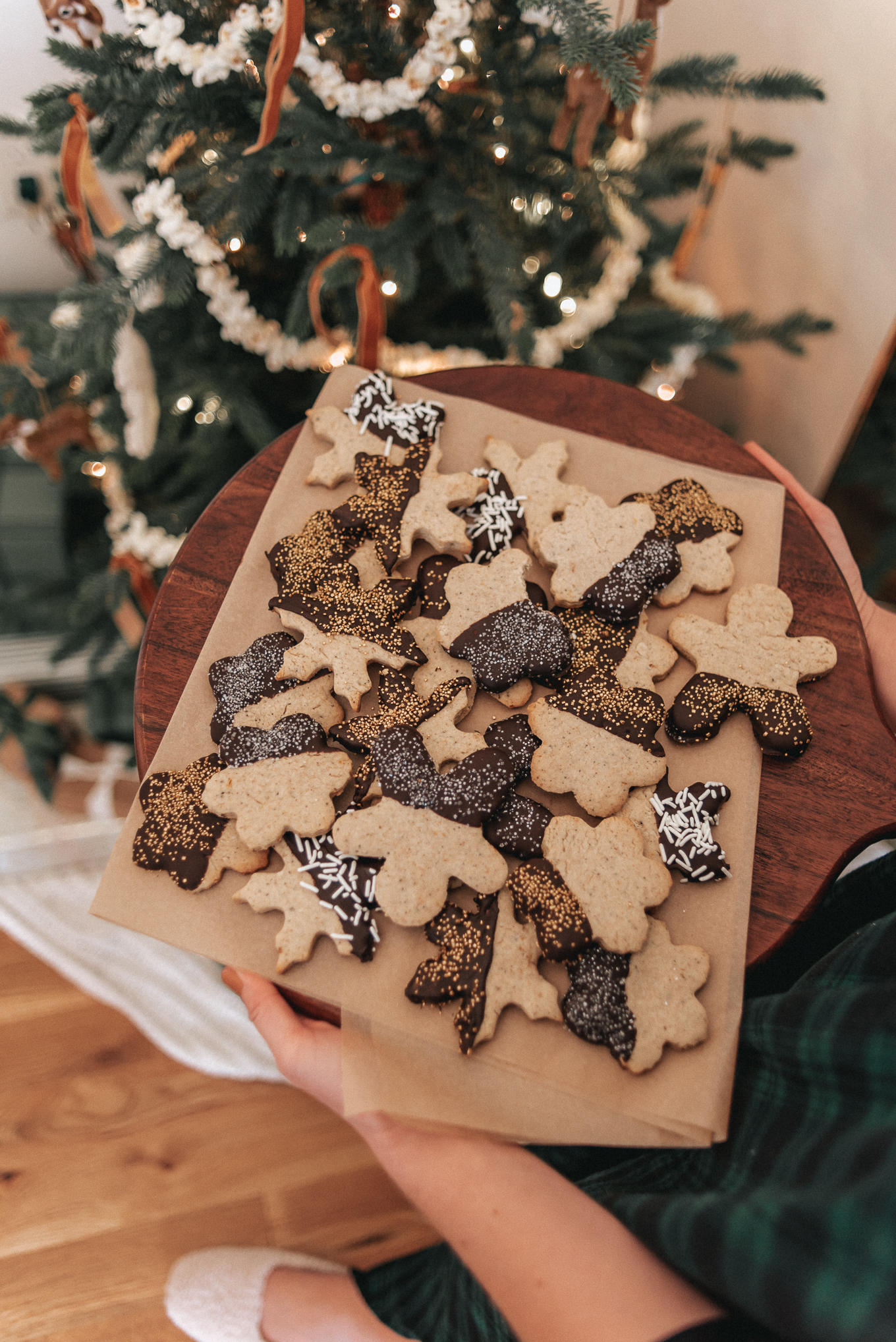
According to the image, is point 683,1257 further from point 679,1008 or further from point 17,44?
point 17,44

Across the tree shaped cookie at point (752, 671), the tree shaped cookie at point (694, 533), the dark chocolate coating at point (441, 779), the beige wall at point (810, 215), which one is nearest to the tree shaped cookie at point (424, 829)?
the dark chocolate coating at point (441, 779)

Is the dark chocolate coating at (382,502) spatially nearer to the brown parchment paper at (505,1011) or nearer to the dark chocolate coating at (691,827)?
the brown parchment paper at (505,1011)

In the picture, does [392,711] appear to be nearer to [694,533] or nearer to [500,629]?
[500,629]

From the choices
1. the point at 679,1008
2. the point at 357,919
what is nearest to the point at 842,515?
the point at 679,1008

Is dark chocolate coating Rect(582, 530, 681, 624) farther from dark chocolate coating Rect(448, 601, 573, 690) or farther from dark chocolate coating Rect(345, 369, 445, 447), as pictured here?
dark chocolate coating Rect(345, 369, 445, 447)

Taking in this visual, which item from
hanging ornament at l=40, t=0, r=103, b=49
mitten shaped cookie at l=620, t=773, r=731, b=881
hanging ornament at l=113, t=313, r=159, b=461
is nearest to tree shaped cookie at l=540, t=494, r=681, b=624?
mitten shaped cookie at l=620, t=773, r=731, b=881

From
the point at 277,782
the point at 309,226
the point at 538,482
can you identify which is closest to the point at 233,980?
the point at 277,782
